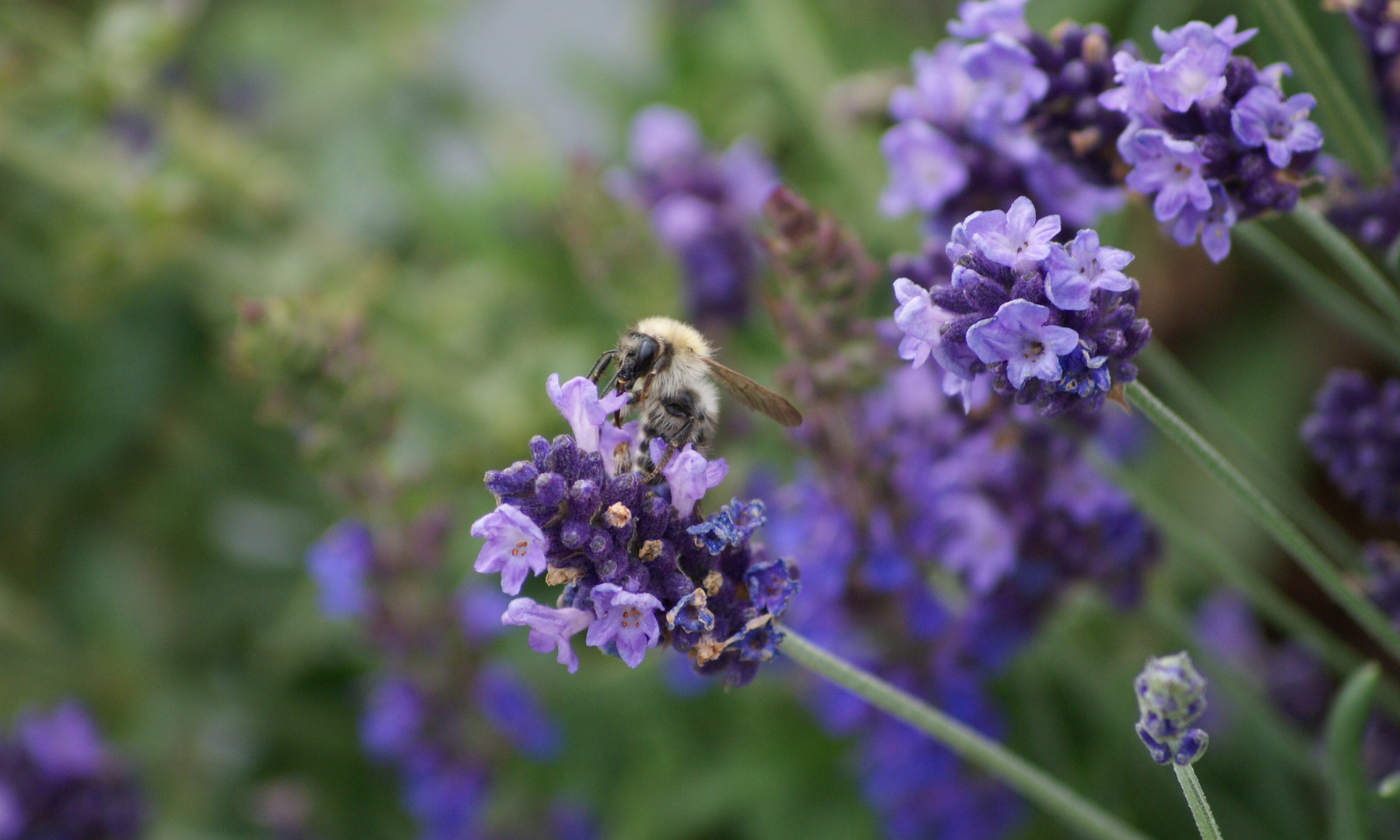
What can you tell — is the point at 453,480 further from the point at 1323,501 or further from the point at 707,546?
the point at 1323,501

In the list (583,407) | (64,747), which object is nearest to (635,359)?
(583,407)

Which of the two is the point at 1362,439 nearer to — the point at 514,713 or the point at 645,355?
the point at 645,355

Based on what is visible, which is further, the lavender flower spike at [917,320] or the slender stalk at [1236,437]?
the slender stalk at [1236,437]

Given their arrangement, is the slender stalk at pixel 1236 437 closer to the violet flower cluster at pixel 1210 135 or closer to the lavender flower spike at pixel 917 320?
the violet flower cluster at pixel 1210 135

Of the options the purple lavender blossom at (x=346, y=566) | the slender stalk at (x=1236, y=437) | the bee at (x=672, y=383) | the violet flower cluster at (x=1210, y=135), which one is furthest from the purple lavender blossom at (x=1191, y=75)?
the purple lavender blossom at (x=346, y=566)

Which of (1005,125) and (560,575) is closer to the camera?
(560,575)

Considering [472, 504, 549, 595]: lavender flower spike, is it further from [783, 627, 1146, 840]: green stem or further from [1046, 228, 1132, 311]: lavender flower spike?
[1046, 228, 1132, 311]: lavender flower spike

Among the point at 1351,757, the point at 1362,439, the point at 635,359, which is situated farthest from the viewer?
the point at 1362,439
